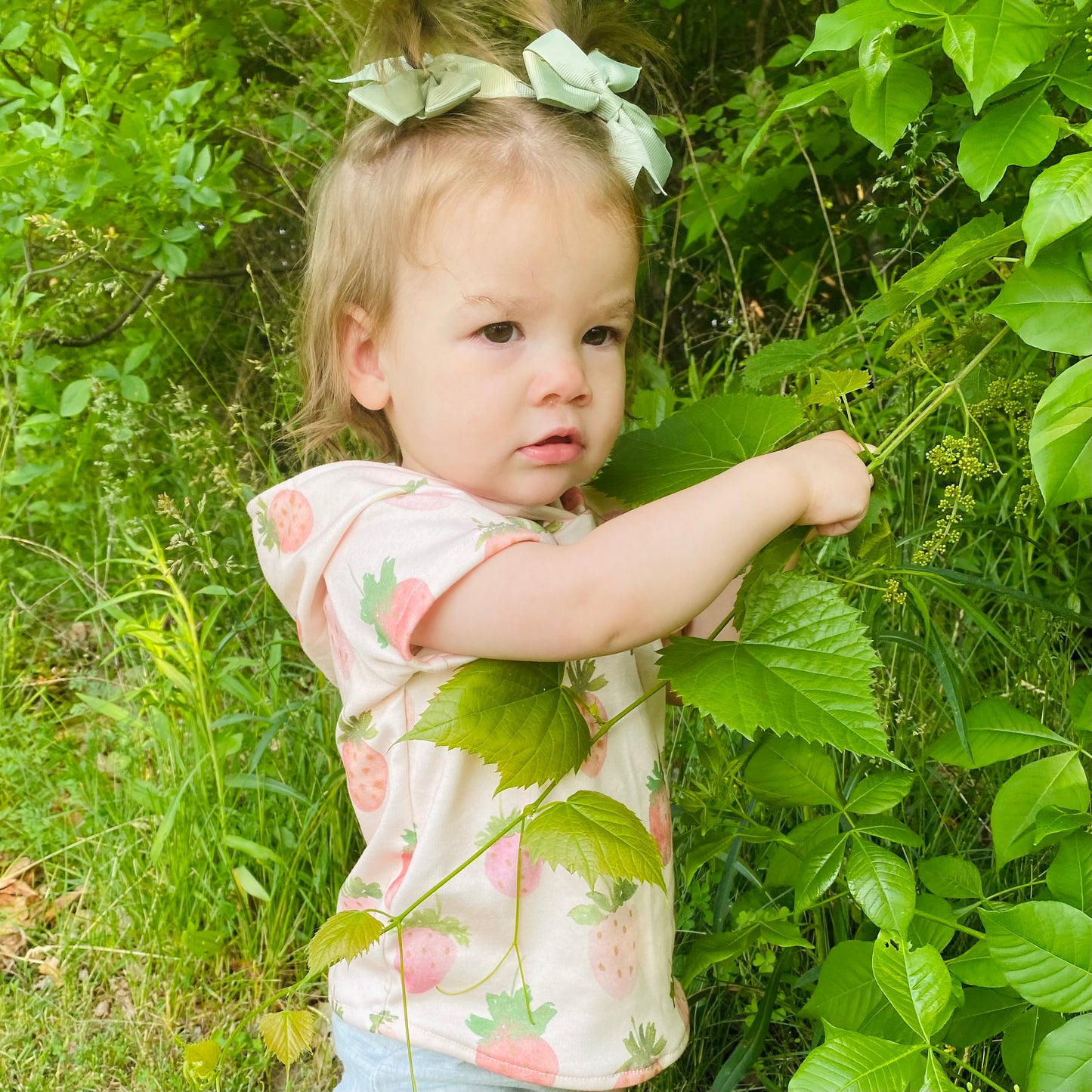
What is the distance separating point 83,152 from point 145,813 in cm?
144

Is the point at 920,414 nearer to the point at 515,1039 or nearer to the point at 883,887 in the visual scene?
the point at 883,887

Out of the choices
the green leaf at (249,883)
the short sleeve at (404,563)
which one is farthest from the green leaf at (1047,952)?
the green leaf at (249,883)

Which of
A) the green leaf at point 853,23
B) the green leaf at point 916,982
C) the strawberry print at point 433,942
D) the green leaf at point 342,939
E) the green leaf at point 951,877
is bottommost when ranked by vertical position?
the strawberry print at point 433,942

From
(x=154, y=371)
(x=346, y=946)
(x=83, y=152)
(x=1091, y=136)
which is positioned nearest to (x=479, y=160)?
(x=1091, y=136)

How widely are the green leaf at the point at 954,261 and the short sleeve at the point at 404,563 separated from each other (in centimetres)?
42

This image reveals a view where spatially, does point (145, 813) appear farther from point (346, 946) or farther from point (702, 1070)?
point (346, 946)

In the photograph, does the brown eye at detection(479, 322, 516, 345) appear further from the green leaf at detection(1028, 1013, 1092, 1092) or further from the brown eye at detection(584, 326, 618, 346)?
the green leaf at detection(1028, 1013, 1092, 1092)

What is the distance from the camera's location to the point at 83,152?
8.39ft

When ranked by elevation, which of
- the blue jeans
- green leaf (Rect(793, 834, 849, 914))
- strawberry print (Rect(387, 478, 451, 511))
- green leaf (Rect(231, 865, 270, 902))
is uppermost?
strawberry print (Rect(387, 478, 451, 511))

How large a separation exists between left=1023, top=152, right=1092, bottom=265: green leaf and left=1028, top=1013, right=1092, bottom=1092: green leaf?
647 mm

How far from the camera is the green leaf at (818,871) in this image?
3.99ft

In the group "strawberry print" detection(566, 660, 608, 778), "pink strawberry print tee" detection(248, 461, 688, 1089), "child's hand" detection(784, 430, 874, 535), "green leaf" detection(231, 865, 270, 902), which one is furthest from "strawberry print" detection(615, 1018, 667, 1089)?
"green leaf" detection(231, 865, 270, 902)

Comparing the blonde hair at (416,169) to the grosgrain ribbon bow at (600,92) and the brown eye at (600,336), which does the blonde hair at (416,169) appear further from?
the brown eye at (600,336)

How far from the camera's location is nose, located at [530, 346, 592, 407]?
1.21m
